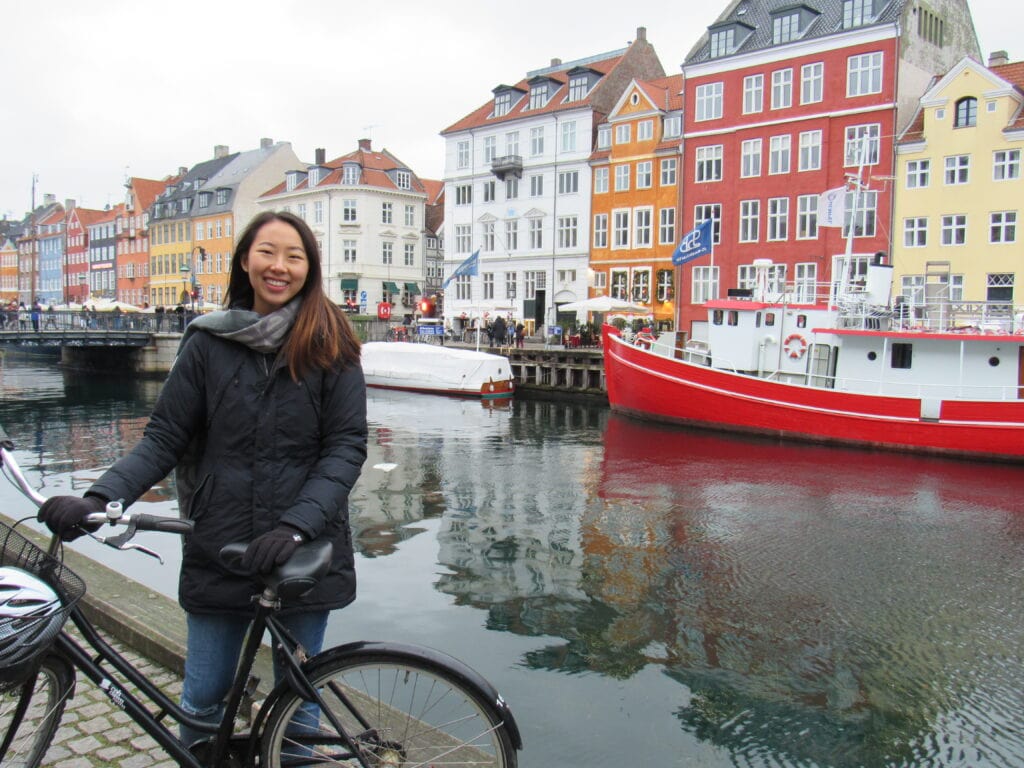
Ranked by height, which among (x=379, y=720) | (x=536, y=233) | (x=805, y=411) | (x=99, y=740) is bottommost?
→ (x=805, y=411)

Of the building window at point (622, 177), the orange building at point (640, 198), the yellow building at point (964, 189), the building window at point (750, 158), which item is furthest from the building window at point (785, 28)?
the building window at point (622, 177)

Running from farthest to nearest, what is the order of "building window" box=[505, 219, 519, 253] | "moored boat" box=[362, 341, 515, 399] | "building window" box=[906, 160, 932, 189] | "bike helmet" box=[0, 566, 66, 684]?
"building window" box=[505, 219, 519, 253] < "moored boat" box=[362, 341, 515, 399] < "building window" box=[906, 160, 932, 189] < "bike helmet" box=[0, 566, 66, 684]

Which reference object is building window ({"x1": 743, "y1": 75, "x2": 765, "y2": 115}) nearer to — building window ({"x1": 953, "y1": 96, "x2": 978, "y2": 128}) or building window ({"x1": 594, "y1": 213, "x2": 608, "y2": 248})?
building window ({"x1": 953, "y1": 96, "x2": 978, "y2": 128})

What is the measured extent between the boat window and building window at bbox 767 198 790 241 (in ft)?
50.2

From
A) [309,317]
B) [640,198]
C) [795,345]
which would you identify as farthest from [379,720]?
[640,198]

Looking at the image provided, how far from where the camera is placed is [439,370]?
3509cm

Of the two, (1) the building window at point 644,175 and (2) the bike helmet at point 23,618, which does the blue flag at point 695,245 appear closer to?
(1) the building window at point 644,175

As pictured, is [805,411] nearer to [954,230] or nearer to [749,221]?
[954,230]

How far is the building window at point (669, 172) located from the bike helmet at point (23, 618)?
40.8 metres

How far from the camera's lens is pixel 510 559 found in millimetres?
10609

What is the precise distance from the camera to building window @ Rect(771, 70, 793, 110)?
36.5m

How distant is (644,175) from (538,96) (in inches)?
374

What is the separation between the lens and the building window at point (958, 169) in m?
32.2

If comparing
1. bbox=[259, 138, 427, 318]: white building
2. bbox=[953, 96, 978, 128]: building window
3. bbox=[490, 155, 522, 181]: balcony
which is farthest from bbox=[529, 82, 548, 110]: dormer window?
bbox=[953, 96, 978, 128]: building window
